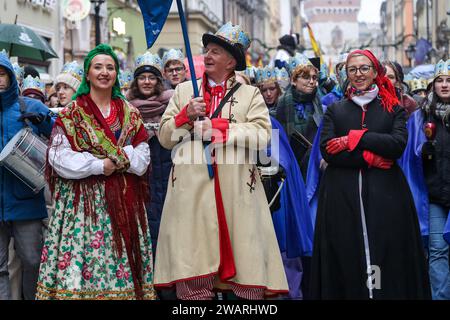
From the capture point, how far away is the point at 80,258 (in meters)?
5.64

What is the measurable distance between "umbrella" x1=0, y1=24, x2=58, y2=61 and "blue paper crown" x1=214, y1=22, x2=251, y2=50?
5485mm

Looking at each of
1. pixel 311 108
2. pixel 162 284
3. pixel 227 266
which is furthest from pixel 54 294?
pixel 311 108

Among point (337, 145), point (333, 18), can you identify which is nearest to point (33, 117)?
point (337, 145)

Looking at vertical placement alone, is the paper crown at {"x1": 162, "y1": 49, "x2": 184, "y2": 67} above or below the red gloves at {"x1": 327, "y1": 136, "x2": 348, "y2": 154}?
above

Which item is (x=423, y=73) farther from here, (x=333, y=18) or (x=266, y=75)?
(x=333, y=18)

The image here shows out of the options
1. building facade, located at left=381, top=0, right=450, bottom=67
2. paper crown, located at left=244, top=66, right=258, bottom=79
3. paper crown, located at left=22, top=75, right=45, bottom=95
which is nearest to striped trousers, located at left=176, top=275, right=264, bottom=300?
paper crown, located at left=22, top=75, right=45, bottom=95

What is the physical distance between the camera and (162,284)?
5.57 meters

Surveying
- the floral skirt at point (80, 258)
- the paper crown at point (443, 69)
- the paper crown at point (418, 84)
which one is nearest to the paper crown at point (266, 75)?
the paper crown at point (443, 69)

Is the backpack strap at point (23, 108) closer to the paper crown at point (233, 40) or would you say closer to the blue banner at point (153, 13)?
the blue banner at point (153, 13)

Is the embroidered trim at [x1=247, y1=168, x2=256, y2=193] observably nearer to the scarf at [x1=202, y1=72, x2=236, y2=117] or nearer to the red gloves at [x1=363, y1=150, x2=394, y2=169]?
the scarf at [x1=202, y1=72, x2=236, y2=117]

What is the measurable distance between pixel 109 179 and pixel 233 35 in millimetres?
1267

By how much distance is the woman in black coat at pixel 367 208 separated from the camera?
5758 millimetres

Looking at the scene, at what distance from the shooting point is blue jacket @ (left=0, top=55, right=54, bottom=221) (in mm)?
6129
